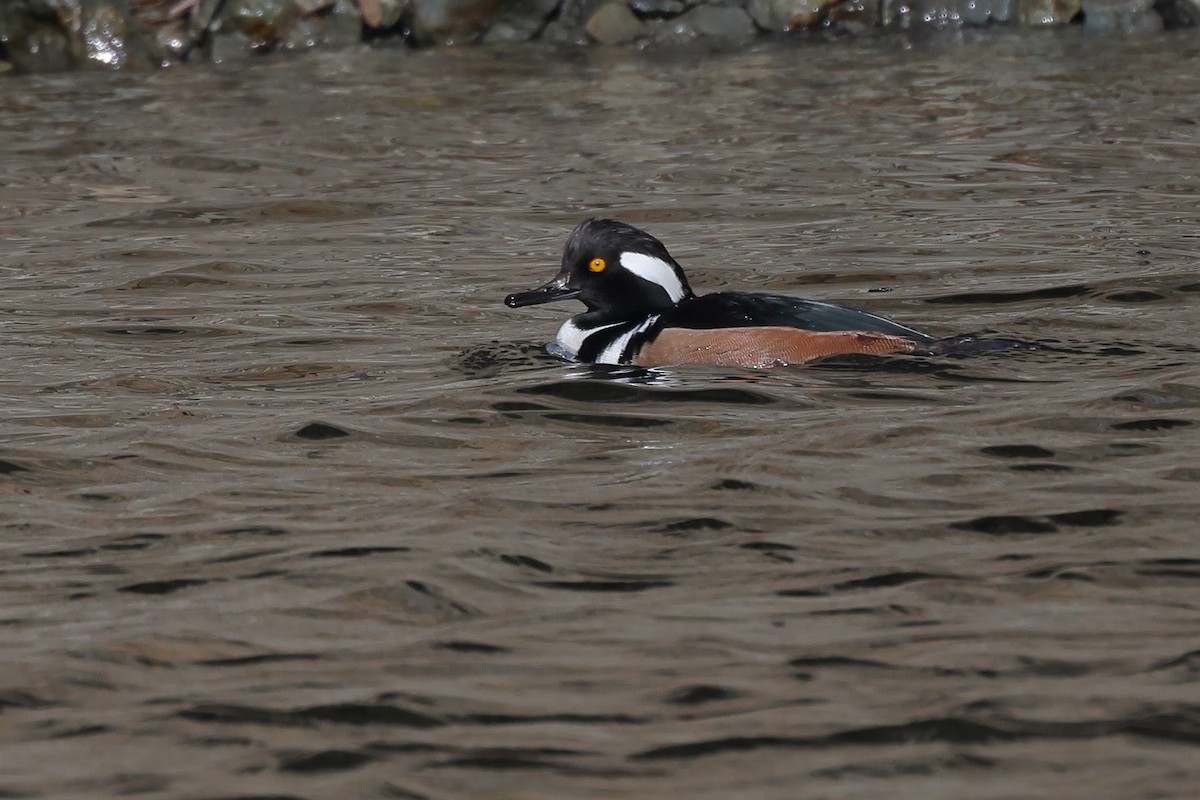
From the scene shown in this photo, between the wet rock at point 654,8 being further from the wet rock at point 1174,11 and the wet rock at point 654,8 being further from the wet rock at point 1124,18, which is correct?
the wet rock at point 1174,11

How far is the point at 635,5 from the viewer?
19406 millimetres

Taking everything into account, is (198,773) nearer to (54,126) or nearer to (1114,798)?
(1114,798)

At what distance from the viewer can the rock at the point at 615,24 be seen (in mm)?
19297

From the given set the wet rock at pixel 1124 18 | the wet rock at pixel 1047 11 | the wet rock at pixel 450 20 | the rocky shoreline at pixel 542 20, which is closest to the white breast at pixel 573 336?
the rocky shoreline at pixel 542 20

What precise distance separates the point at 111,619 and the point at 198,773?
0.83 metres

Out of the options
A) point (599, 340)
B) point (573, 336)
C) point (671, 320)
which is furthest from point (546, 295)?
point (671, 320)

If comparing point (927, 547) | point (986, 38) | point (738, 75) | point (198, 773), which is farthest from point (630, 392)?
point (986, 38)

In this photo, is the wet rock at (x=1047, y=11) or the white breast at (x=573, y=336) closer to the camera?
the white breast at (x=573, y=336)

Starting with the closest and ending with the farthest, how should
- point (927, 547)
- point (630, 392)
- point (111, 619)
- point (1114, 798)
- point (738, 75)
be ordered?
1. point (1114, 798)
2. point (111, 619)
3. point (927, 547)
4. point (630, 392)
5. point (738, 75)

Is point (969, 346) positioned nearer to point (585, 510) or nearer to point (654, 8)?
point (585, 510)

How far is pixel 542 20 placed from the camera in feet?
64.6

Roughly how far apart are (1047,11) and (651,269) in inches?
517

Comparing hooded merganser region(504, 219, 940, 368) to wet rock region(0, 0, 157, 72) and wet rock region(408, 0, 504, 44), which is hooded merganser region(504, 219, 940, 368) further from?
wet rock region(408, 0, 504, 44)

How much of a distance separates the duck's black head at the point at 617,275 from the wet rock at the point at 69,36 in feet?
39.5
